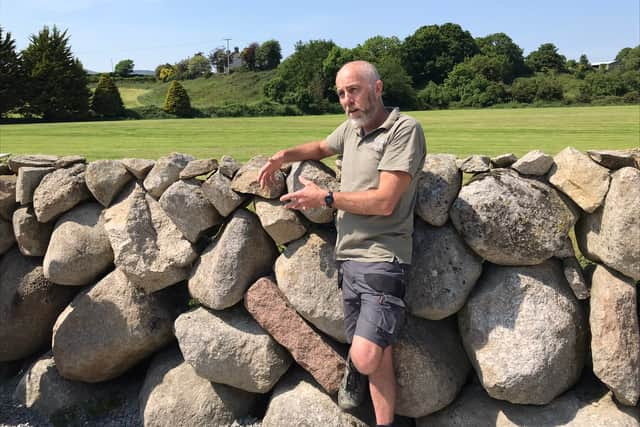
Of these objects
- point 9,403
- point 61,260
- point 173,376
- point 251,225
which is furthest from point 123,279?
point 9,403

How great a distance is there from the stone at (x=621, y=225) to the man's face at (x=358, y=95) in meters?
1.48

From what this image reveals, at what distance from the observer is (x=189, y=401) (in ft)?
13.2

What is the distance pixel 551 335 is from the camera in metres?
3.33

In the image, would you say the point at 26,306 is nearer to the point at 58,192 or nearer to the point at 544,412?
the point at 58,192

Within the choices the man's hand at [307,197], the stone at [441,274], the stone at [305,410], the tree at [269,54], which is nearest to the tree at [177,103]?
the stone at [305,410]

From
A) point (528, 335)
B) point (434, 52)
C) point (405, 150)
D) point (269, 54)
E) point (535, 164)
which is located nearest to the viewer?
point (405, 150)

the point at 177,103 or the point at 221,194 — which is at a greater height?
the point at 221,194

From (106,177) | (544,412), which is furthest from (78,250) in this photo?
(544,412)

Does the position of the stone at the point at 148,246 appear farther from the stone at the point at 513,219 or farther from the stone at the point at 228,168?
the stone at the point at 513,219

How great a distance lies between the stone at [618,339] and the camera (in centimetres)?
322

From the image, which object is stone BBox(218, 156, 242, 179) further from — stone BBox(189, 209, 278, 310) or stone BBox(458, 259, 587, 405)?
stone BBox(458, 259, 587, 405)

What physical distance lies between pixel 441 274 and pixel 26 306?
3.36m

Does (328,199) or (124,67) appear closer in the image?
(328,199)

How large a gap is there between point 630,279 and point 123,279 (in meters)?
3.48
